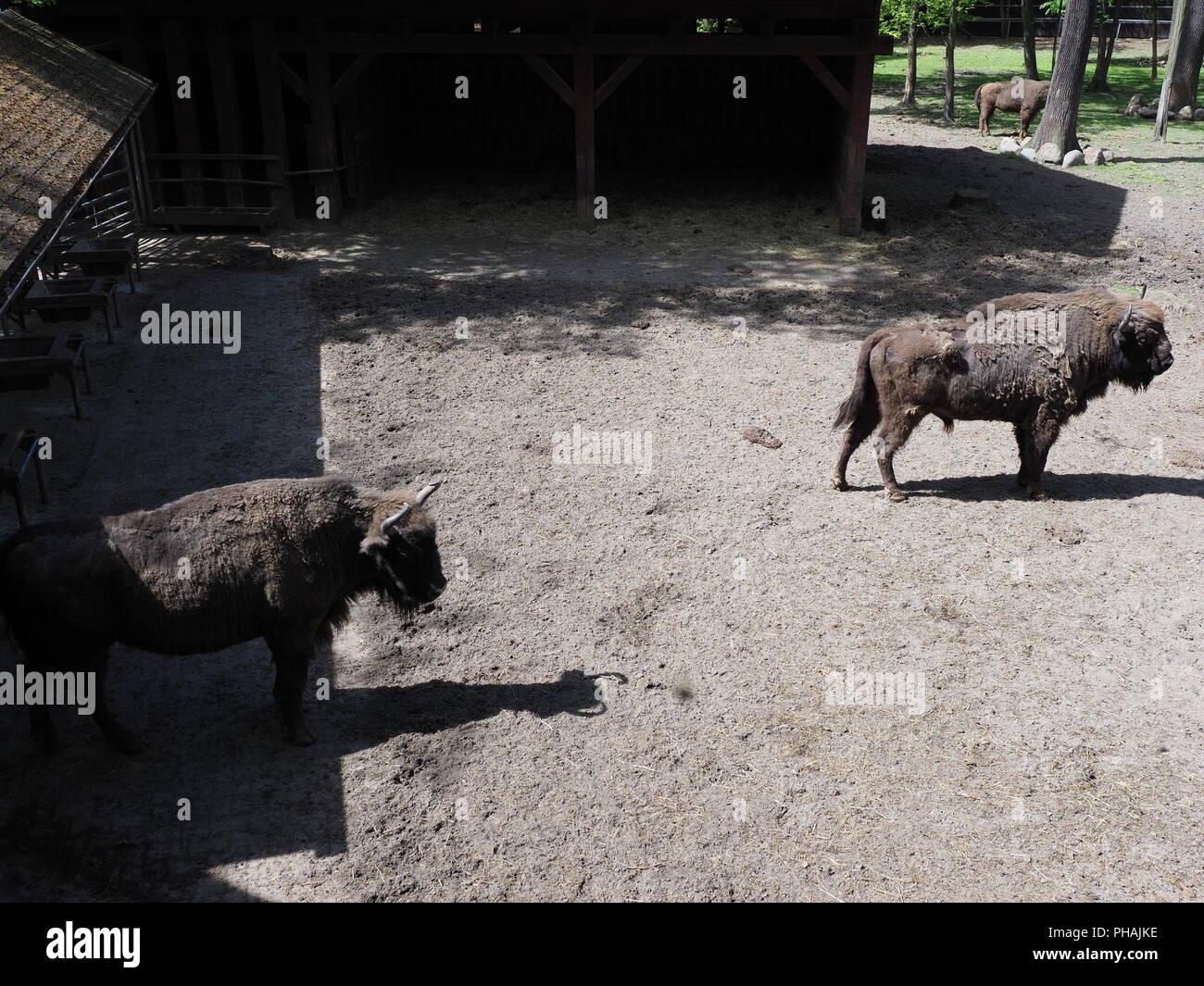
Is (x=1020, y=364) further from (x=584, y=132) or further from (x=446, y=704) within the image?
(x=584, y=132)

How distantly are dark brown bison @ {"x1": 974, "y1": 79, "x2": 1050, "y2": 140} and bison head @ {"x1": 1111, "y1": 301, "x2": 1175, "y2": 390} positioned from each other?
1700cm

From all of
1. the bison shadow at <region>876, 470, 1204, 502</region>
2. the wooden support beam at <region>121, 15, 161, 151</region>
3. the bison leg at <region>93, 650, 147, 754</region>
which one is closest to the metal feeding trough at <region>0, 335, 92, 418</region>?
the bison leg at <region>93, 650, 147, 754</region>

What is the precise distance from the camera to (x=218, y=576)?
18.7 ft

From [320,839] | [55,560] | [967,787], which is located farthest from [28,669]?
[967,787]

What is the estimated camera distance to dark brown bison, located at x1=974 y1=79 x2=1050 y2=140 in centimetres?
2400

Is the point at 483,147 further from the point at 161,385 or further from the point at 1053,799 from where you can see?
the point at 1053,799

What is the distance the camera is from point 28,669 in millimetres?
6055

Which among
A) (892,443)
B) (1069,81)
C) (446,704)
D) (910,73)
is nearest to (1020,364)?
(892,443)

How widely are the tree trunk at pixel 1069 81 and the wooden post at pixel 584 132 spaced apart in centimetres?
1055

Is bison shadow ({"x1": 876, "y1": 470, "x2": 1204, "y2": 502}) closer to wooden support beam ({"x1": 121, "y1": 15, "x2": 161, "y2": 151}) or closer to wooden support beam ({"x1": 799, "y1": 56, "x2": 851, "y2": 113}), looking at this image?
wooden support beam ({"x1": 799, "y1": 56, "x2": 851, "y2": 113})

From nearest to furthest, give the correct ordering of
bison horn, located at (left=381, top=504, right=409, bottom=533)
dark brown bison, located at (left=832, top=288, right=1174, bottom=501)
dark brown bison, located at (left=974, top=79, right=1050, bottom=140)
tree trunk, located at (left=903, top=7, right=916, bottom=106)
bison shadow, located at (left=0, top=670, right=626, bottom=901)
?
bison shadow, located at (left=0, top=670, right=626, bottom=901)
bison horn, located at (left=381, top=504, right=409, bottom=533)
dark brown bison, located at (left=832, top=288, right=1174, bottom=501)
dark brown bison, located at (left=974, top=79, right=1050, bottom=140)
tree trunk, located at (left=903, top=7, right=916, bottom=106)

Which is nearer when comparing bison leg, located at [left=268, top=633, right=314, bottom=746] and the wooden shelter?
bison leg, located at [left=268, top=633, right=314, bottom=746]

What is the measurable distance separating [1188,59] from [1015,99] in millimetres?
4728
